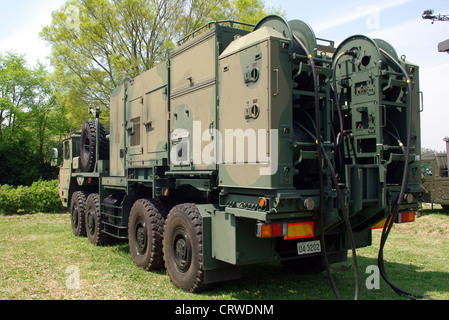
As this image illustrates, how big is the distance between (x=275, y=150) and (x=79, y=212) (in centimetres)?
764

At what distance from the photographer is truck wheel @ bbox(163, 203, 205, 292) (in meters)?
5.66

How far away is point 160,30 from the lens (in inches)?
A: 749

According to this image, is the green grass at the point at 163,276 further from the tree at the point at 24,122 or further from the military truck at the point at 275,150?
the tree at the point at 24,122

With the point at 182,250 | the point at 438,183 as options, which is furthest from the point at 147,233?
the point at 438,183

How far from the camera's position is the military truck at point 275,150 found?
16.2ft

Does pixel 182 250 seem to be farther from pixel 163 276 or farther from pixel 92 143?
pixel 92 143

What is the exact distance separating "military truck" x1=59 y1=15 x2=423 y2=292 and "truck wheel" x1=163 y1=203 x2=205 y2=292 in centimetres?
2

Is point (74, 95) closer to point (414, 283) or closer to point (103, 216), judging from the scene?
point (103, 216)

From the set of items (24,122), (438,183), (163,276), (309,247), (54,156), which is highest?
(24,122)

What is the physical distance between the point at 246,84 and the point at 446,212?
12.3 meters

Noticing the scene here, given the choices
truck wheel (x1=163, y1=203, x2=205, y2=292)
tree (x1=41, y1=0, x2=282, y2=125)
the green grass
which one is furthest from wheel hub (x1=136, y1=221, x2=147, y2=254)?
tree (x1=41, y1=0, x2=282, y2=125)

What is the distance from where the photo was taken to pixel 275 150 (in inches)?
191

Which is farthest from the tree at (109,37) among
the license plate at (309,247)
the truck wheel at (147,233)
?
the license plate at (309,247)

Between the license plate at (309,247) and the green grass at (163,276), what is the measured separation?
2.49 ft
